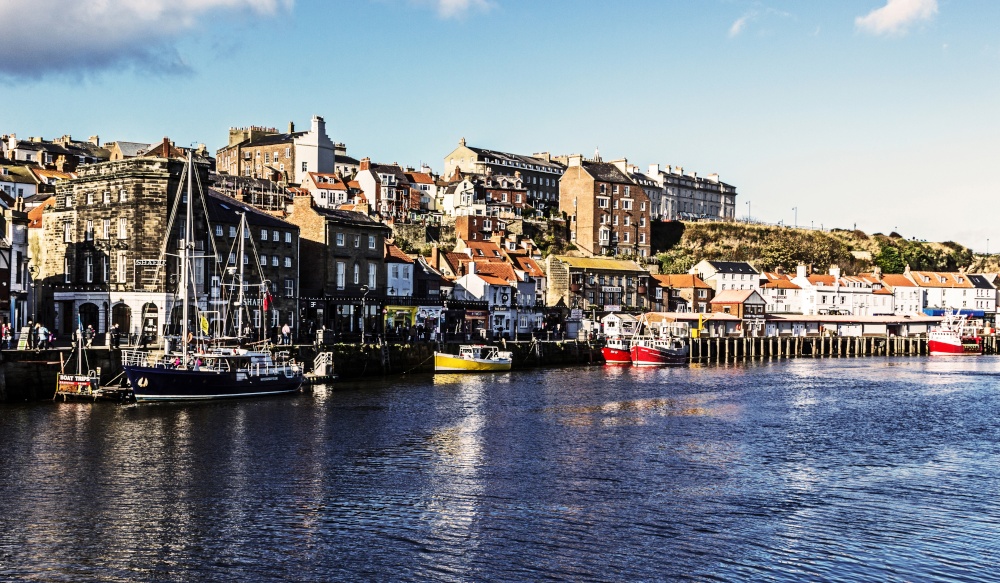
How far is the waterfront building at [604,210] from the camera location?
140 meters

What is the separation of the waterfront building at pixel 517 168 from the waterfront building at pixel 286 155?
2251 centimetres

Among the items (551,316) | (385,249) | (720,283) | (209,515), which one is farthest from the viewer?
(720,283)

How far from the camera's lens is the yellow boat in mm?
76250

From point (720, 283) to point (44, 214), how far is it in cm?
8717

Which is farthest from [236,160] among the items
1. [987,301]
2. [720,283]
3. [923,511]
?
[923,511]

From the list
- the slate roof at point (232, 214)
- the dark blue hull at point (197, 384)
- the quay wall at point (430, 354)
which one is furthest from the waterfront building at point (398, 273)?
the dark blue hull at point (197, 384)

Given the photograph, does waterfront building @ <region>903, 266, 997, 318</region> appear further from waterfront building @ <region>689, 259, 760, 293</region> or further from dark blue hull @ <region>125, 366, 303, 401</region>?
dark blue hull @ <region>125, 366, 303, 401</region>

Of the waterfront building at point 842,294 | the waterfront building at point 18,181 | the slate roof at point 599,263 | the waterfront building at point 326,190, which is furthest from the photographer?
the waterfront building at point 842,294

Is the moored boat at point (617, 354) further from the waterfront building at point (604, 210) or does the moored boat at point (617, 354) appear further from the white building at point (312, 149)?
the white building at point (312, 149)

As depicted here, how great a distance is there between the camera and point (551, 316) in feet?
358

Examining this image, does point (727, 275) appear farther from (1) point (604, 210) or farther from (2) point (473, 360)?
(2) point (473, 360)

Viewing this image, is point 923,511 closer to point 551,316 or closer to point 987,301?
point 551,316

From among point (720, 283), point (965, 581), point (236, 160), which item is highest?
point (236, 160)

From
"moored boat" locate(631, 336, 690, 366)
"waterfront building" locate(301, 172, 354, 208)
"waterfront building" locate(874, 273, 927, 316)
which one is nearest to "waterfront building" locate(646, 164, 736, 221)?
"waterfront building" locate(874, 273, 927, 316)
